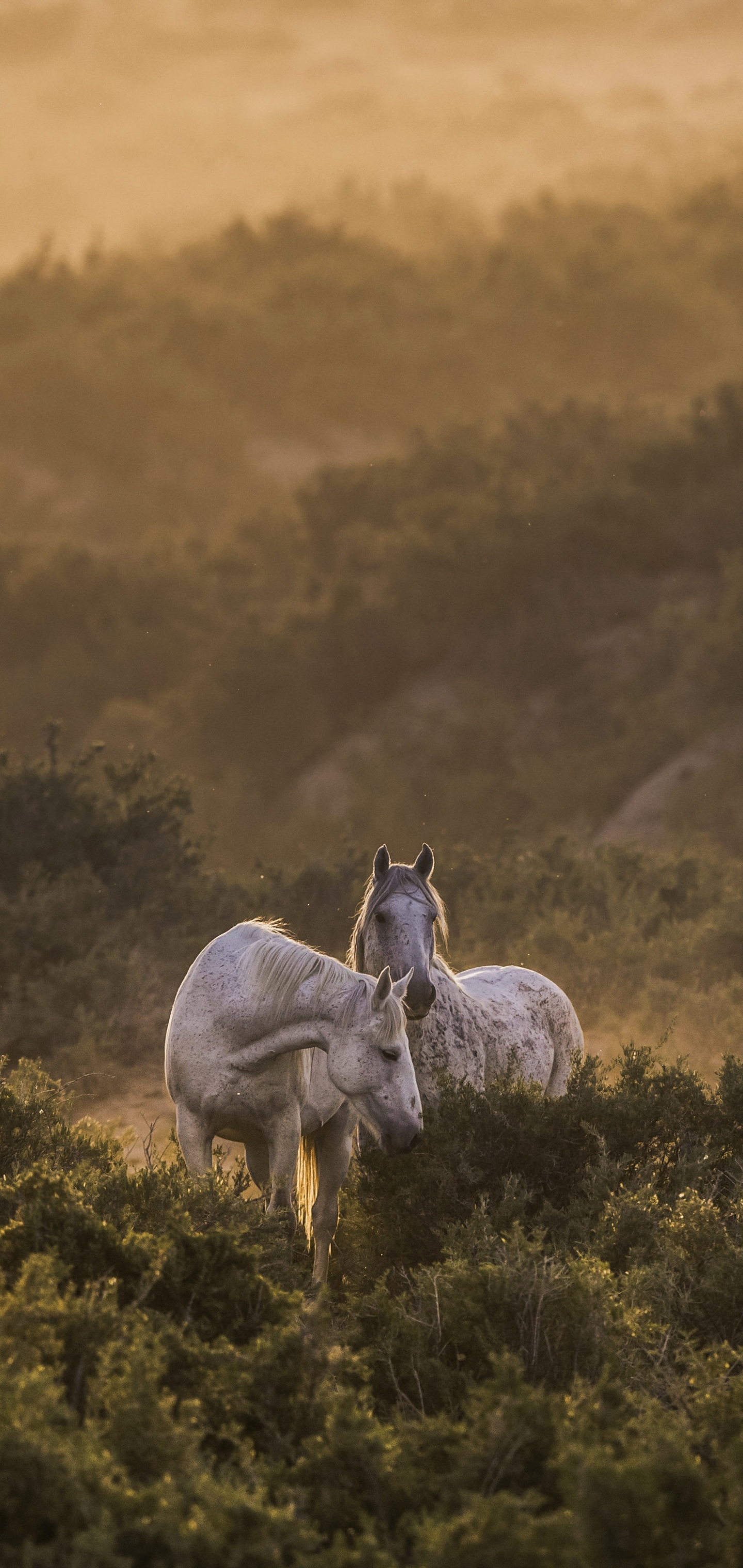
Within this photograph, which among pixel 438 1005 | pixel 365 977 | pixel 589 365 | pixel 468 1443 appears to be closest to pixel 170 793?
pixel 438 1005

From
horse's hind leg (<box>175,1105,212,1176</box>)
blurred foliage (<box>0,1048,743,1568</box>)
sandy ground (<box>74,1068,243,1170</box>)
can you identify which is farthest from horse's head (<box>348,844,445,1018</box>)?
sandy ground (<box>74,1068,243,1170</box>)

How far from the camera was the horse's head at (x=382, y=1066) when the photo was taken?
4797 mm

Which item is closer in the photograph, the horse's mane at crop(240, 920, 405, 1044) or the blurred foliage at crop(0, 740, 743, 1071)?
the horse's mane at crop(240, 920, 405, 1044)

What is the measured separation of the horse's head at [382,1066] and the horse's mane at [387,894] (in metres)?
1.07

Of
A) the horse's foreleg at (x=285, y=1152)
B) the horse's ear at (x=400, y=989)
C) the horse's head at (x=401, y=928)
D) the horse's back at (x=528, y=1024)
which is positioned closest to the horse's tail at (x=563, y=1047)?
the horse's back at (x=528, y=1024)

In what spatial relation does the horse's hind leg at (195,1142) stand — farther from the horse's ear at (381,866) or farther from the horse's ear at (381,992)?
the horse's ear at (381,866)

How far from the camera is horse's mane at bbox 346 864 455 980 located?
19.5 feet

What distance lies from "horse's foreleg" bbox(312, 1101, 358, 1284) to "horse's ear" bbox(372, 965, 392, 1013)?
0.67 metres

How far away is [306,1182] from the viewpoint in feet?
17.8

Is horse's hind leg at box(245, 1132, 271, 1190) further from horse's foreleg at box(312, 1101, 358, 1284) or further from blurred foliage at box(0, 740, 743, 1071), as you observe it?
blurred foliage at box(0, 740, 743, 1071)

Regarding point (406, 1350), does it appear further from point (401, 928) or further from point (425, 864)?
point (425, 864)

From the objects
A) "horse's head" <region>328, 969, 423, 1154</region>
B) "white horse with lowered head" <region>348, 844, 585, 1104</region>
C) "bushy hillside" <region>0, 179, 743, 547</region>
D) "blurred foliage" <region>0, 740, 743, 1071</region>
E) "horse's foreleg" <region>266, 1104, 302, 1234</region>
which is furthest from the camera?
"bushy hillside" <region>0, 179, 743, 547</region>

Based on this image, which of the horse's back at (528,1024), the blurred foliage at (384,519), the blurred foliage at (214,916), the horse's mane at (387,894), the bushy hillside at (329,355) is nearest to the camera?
the horse's mane at (387,894)

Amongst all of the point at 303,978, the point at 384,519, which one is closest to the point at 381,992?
the point at 303,978
